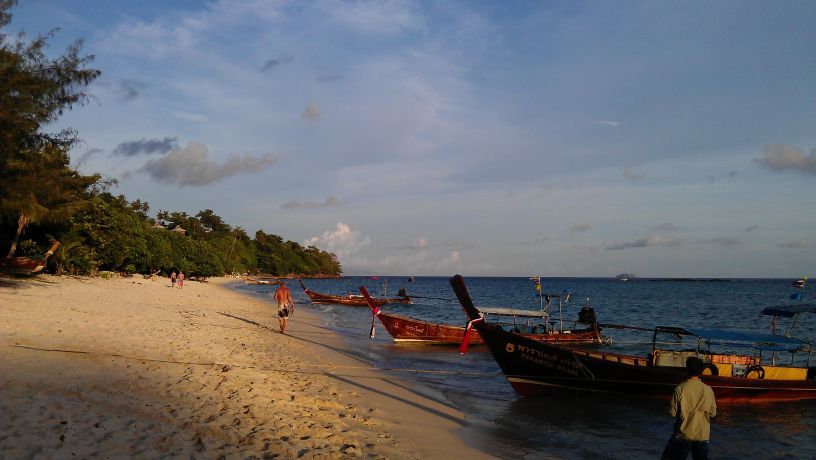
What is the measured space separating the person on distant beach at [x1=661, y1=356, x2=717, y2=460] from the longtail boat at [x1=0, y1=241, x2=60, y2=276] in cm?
2857

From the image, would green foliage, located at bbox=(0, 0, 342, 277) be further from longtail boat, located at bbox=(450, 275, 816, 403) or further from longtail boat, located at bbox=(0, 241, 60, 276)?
longtail boat, located at bbox=(450, 275, 816, 403)

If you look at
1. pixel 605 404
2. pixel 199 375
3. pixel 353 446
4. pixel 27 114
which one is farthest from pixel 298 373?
pixel 27 114

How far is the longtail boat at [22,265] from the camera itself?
24594 mm

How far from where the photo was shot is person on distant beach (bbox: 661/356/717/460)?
6.57 m

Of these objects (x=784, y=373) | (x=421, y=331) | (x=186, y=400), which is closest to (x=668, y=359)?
(x=784, y=373)

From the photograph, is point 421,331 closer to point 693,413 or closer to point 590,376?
point 590,376

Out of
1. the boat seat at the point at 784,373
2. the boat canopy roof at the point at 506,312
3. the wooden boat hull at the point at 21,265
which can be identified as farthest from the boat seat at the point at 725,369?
the wooden boat hull at the point at 21,265

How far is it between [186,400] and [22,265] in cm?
2277

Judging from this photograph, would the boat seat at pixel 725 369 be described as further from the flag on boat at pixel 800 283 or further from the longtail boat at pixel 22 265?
the longtail boat at pixel 22 265

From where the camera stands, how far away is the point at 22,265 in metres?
25.2

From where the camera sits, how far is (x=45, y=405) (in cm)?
675

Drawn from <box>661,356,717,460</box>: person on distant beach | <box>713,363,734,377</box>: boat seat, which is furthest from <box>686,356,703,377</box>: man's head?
<box>713,363,734,377</box>: boat seat

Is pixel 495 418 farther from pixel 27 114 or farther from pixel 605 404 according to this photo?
pixel 27 114

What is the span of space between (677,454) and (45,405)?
8166mm
